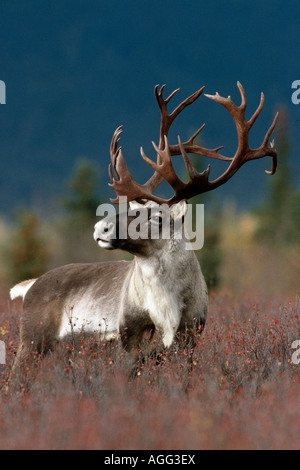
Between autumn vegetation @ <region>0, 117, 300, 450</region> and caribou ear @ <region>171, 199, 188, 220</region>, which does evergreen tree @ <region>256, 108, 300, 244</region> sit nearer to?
autumn vegetation @ <region>0, 117, 300, 450</region>

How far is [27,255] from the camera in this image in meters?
17.1

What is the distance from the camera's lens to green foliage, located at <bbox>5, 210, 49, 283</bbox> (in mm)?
16922

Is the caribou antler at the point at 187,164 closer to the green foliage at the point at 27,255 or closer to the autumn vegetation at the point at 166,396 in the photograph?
the autumn vegetation at the point at 166,396

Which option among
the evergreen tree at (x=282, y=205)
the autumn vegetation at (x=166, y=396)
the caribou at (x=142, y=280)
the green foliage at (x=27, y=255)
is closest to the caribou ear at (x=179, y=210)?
the caribou at (x=142, y=280)

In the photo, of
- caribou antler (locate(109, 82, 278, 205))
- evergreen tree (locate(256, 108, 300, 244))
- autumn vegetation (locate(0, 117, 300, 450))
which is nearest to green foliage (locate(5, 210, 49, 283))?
autumn vegetation (locate(0, 117, 300, 450))

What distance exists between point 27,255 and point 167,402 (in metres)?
13.1

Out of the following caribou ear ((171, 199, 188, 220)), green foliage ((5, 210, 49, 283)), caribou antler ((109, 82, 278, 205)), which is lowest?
green foliage ((5, 210, 49, 283))

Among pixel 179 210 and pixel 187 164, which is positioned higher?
pixel 187 164

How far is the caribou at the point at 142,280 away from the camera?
566 cm

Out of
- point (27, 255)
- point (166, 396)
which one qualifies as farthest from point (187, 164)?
point (27, 255)

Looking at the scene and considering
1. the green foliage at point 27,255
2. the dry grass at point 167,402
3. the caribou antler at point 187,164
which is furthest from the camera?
the green foliage at point 27,255

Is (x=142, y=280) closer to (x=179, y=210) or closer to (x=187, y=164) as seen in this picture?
(x=179, y=210)
